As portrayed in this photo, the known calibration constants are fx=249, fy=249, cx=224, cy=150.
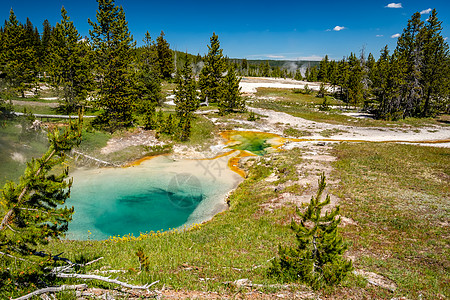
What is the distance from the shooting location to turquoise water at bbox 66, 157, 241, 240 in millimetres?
17047

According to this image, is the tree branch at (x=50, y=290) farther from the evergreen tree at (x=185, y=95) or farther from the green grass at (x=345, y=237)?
the evergreen tree at (x=185, y=95)

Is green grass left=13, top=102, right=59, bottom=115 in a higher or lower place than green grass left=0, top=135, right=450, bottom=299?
higher

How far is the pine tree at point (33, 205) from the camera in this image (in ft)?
17.8

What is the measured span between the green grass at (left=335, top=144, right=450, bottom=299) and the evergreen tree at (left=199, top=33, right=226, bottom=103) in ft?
117

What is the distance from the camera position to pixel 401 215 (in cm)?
1467

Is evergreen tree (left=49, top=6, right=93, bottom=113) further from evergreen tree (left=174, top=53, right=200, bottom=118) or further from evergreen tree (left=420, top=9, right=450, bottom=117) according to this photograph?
evergreen tree (left=420, top=9, right=450, bottom=117)

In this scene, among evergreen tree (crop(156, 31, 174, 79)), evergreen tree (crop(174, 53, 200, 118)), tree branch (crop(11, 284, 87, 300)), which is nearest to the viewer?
tree branch (crop(11, 284, 87, 300))

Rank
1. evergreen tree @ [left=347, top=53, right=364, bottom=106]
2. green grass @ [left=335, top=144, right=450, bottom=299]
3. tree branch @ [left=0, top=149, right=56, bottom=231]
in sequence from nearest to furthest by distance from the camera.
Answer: tree branch @ [left=0, top=149, right=56, bottom=231] < green grass @ [left=335, top=144, right=450, bottom=299] < evergreen tree @ [left=347, top=53, right=364, bottom=106]

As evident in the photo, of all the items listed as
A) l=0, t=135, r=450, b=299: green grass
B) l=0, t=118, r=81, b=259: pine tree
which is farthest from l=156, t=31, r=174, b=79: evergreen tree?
l=0, t=118, r=81, b=259: pine tree

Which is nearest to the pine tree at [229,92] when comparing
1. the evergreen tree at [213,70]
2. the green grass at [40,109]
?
the evergreen tree at [213,70]

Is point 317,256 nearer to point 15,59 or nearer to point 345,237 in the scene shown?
point 345,237

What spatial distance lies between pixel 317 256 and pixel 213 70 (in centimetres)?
5177

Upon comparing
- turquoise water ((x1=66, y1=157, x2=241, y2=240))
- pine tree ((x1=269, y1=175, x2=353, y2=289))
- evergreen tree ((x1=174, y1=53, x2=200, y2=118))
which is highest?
evergreen tree ((x1=174, y1=53, x2=200, y2=118))

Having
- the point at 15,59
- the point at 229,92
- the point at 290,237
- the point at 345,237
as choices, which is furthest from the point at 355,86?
the point at 15,59
